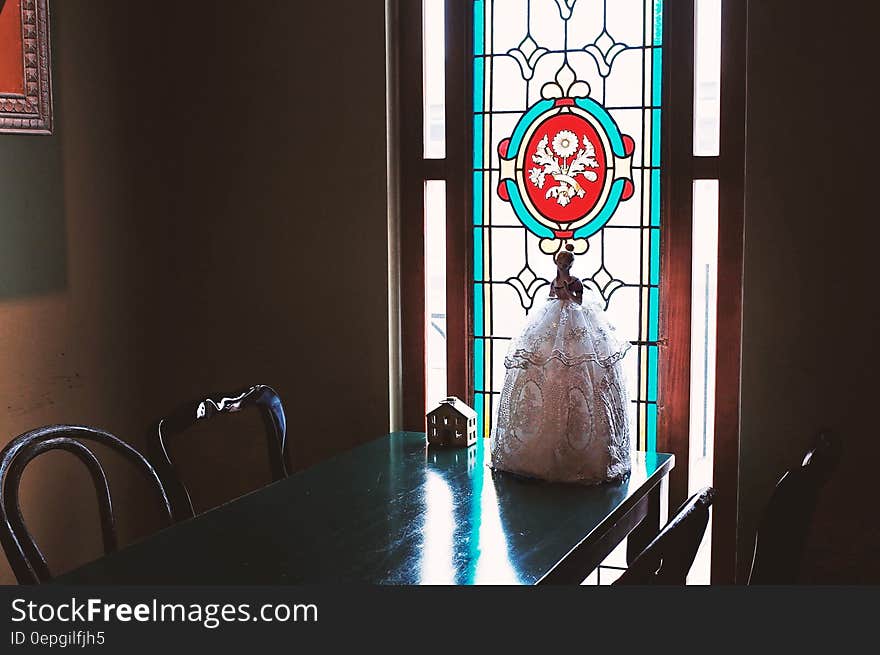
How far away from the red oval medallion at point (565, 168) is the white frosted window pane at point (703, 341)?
29cm

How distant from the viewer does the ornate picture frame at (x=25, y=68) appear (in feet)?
9.79

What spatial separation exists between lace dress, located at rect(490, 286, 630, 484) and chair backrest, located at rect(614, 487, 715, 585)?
2.20 ft

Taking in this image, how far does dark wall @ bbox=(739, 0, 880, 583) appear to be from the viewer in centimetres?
275

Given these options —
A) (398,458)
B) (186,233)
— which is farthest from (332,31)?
(398,458)

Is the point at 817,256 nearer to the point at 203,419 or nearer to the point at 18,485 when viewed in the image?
the point at 203,419

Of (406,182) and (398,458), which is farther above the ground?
(406,182)

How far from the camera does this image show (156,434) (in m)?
2.35

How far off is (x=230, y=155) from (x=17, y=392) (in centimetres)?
93

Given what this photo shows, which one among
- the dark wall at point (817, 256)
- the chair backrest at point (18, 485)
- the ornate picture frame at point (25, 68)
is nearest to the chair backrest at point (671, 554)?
the chair backrest at point (18, 485)

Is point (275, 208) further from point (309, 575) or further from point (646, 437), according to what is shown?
point (309, 575)

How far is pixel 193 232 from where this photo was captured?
3438mm

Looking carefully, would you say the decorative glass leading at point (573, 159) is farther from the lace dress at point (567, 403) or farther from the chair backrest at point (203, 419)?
the chair backrest at point (203, 419)

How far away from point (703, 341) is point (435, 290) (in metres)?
0.79

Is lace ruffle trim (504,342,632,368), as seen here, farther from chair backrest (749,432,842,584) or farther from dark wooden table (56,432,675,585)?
chair backrest (749,432,842,584)
